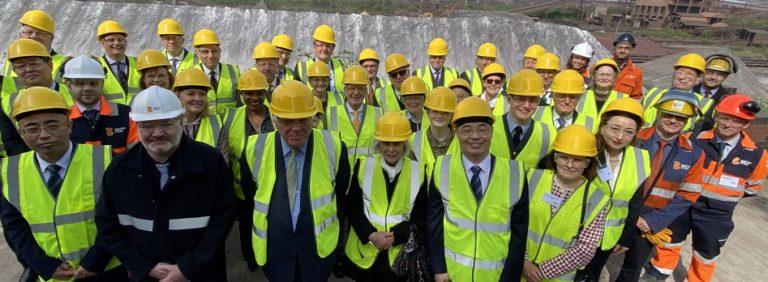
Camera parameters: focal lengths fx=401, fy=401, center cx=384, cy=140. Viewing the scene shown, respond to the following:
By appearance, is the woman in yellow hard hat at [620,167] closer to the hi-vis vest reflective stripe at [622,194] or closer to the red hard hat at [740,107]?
the hi-vis vest reflective stripe at [622,194]

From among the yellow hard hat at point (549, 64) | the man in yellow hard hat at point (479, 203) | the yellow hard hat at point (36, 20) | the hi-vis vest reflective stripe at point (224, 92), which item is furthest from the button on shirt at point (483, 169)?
the yellow hard hat at point (36, 20)

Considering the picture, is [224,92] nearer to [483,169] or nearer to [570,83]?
[483,169]

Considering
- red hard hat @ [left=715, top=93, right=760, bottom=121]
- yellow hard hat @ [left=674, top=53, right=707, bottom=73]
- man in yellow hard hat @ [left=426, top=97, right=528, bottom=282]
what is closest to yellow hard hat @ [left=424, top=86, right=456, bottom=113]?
man in yellow hard hat @ [left=426, top=97, right=528, bottom=282]

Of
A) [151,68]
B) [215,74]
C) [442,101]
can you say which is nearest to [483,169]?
[442,101]

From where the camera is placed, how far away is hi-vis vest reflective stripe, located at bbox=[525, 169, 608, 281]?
2752mm

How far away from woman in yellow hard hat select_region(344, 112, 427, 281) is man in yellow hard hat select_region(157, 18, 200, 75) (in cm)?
375

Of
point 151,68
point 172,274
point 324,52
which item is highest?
point 151,68

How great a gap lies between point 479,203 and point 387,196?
0.68 m

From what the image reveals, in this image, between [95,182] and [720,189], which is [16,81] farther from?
[720,189]

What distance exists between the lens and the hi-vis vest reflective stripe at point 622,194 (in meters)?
2.97

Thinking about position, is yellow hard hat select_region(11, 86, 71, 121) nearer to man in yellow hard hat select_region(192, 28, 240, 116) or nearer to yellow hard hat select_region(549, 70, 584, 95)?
man in yellow hard hat select_region(192, 28, 240, 116)

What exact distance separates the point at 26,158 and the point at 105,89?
2.24 metres

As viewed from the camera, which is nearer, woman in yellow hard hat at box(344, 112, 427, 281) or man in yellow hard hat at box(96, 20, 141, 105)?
woman in yellow hard hat at box(344, 112, 427, 281)

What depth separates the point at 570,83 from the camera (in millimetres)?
3865
